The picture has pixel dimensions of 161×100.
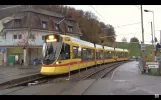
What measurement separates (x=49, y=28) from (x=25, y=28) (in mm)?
5997

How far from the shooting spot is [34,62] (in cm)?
4031

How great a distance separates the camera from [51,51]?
20562mm

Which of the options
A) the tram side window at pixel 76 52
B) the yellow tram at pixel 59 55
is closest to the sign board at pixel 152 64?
the tram side window at pixel 76 52

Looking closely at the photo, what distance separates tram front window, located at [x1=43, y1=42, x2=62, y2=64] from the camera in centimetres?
2020

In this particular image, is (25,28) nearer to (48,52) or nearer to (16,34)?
(16,34)

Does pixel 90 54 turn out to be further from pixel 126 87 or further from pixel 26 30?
pixel 26 30

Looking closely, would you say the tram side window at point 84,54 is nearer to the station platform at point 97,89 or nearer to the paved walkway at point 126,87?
the paved walkway at point 126,87

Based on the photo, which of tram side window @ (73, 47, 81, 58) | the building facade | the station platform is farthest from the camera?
the building facade

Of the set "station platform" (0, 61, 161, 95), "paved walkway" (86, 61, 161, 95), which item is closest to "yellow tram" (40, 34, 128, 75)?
"station platform" (0, 61, 161, 95)

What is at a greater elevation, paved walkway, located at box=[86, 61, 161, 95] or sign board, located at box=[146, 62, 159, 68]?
A: sign board, located at box=[146, 62, 159, 68]

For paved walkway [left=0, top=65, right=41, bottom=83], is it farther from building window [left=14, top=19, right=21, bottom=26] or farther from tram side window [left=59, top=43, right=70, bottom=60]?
building window [left=14, top=19, right=21, bottom=26]

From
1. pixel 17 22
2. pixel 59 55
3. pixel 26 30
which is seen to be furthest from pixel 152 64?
pixel 17 22
